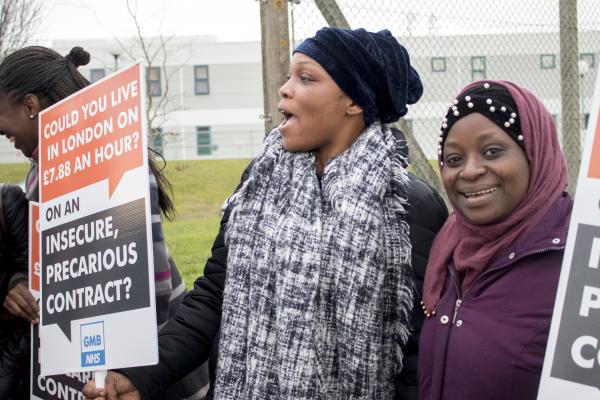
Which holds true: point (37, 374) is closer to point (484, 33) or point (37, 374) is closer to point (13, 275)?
point (13, 275)

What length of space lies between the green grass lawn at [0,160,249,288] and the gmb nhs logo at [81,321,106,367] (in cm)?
601

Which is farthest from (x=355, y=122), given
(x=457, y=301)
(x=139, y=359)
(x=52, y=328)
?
(x=52, y=328)

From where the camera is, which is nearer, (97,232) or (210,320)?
(97,232)

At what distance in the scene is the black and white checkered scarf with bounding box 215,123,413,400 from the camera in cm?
244

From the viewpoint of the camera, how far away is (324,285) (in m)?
2.48

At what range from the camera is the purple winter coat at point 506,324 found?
6.83 feet

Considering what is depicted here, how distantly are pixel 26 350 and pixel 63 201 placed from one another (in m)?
0.76

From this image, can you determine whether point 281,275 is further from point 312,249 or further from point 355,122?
point 355,122

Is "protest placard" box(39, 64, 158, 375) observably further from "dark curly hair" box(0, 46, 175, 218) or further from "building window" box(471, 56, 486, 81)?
"building window" box(471, 56, 486, 81)

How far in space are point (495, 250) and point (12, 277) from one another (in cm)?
185

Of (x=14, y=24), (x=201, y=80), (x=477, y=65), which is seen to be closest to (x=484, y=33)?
(x=477, y=65)

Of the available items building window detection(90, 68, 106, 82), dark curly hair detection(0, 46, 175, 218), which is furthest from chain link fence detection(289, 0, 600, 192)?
building window detection(90, 68, 106, 82)

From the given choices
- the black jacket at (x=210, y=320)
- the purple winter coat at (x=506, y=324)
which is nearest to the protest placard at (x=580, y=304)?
the purple winter coat at (x=506, y=324)

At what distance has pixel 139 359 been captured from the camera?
7.93 ft
